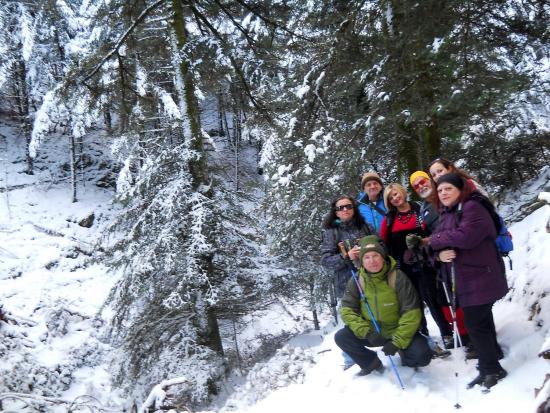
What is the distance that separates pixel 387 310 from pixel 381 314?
7 centimetres

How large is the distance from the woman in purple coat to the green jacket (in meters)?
0.55

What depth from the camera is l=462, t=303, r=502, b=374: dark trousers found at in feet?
11.5

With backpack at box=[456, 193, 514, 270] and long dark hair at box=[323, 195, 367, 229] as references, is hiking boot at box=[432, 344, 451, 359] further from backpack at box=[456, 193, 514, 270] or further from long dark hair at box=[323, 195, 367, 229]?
long dark hair at box=[323, 195, 367, 229]

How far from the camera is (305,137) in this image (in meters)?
9.19

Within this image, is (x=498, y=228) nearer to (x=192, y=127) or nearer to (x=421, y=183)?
(x=421, y=183)

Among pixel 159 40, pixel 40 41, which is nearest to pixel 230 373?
pixel 159 40

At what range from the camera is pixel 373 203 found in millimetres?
5133

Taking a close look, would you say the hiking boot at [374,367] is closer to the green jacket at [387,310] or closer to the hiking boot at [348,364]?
the green jacket at [387,310]

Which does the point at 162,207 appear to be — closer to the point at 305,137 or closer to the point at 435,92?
the point at 305,137

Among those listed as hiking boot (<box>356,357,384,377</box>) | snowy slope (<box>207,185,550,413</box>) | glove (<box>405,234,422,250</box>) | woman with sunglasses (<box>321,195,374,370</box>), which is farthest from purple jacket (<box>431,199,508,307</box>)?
woman with sunglasses (<box>321,195,374,370</box>)

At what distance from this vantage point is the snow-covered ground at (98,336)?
3807 millimetres

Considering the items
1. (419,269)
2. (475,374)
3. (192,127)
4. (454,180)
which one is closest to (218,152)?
(192,127)

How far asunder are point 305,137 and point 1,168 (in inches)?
787

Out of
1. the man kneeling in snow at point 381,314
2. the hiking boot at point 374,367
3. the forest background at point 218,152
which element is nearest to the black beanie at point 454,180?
the man kneeling in snow at point 381,314
